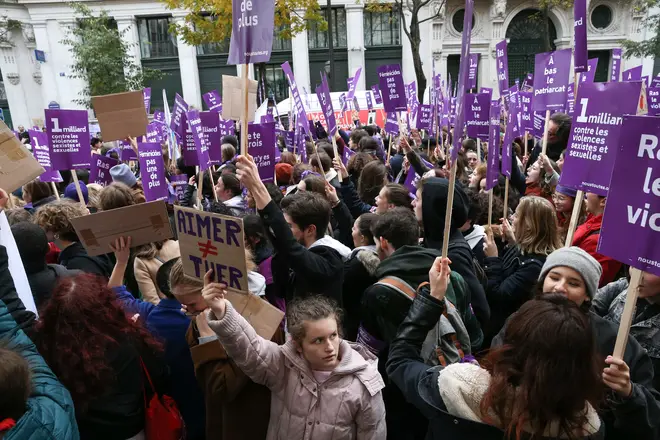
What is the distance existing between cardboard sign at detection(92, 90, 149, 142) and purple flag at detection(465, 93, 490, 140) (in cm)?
436

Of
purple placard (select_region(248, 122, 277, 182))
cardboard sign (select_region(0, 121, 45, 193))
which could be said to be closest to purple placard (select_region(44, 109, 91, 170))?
purple placard (select_region(248, 122, 277, 182))

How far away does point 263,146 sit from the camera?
18.8ft

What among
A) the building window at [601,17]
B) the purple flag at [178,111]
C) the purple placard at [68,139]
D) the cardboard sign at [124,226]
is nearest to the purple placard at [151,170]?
the purple placard at [68,139]

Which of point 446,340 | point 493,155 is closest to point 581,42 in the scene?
point 493,155

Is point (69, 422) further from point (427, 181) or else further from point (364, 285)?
point (427, 181)

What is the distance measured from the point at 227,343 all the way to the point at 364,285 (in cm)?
129

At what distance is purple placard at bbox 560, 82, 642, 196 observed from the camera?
280 centimetres

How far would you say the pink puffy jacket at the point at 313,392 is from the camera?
207cm

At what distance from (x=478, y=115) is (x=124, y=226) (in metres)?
5.48

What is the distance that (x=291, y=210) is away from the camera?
3129 mm

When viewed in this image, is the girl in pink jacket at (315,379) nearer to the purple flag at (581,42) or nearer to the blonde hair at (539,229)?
the blonde hair at (539,229)

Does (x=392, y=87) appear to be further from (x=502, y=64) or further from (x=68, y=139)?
(x=68, y=139)

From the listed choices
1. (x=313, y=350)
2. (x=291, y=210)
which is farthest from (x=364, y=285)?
(x=313, y=350)

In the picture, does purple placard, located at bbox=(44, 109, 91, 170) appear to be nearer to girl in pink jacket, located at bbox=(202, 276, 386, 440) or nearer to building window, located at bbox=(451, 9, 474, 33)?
girl in pink jacket, located at bbox=(202, 276, 386, 440)
